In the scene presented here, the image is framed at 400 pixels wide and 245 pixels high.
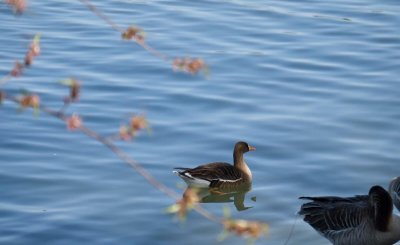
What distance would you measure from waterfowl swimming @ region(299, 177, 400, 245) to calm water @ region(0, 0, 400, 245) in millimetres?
274

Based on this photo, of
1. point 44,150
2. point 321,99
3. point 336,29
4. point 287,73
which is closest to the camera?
point 44,150

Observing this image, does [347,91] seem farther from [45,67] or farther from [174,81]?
[45,67]

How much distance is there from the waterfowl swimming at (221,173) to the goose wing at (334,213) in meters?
1.88

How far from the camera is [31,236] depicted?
10797 millimetres

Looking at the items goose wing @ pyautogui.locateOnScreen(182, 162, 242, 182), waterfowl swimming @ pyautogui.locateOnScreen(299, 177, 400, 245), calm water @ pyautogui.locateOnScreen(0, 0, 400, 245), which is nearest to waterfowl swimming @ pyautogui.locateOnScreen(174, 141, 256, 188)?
goose wing @ pyautogui.locateOnScreen(182, 162, 242, 182)

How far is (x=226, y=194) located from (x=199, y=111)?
8.54 ft

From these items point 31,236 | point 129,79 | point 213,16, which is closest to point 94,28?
point 213,16

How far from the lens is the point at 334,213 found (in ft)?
35.3

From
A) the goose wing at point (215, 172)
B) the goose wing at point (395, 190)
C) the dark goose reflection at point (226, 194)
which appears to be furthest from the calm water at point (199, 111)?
the goose wing at point (395, 190)

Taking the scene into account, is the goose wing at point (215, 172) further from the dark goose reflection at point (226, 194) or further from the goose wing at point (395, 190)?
the goose wing at point (395, 190)

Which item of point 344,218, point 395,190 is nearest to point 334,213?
point 344,218

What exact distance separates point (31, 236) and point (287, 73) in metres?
7.70

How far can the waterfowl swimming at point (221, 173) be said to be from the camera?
40.8ft

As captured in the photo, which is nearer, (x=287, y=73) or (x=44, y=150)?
(x=44, y=150)
